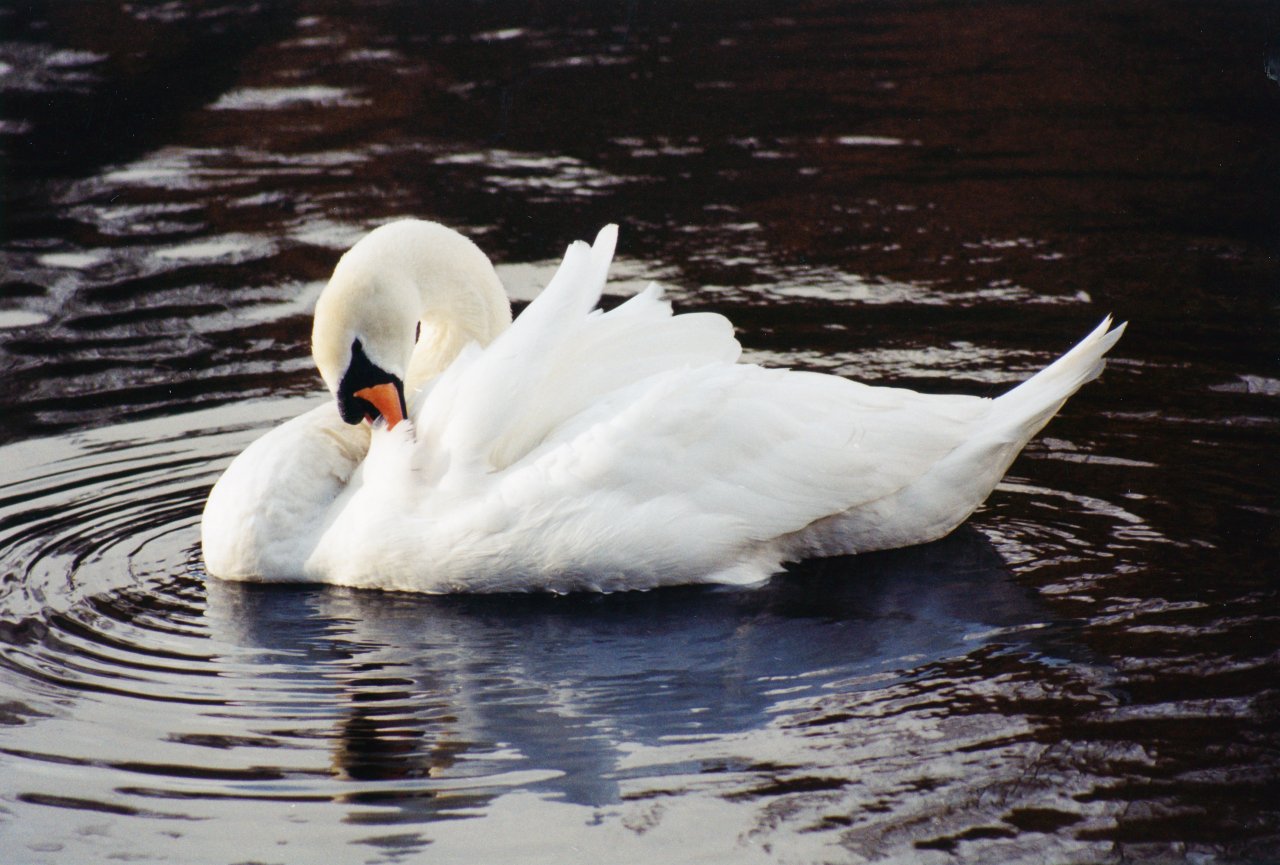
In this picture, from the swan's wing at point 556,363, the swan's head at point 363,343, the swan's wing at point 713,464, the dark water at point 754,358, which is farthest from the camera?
the swan's head at point 363,343

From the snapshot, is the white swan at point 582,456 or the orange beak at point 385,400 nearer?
the white swan at point 582,456

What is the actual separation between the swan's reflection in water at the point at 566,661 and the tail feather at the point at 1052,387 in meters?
0.53

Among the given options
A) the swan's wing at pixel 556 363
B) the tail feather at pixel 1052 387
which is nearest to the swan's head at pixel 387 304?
the swan's wing at pixel 556 363

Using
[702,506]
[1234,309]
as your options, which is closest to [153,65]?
[1234,309]

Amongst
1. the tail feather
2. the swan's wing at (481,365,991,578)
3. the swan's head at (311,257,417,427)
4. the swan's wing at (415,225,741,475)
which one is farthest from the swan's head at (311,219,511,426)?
the tail feather

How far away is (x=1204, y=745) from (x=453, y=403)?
291 centimetres

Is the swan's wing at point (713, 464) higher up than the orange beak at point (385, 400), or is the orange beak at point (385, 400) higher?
the orange beak at point (385, 400)

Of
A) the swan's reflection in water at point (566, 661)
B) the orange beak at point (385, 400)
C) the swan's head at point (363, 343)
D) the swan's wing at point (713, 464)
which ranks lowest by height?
the swan's reflection in water at point (566, 661)

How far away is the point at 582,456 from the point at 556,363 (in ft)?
1.59

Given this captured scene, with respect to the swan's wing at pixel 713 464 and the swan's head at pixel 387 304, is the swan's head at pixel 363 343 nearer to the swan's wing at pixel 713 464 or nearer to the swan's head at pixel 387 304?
the swan's head at pixel 387 304

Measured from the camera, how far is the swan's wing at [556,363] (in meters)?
6.55

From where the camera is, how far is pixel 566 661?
6109 mm

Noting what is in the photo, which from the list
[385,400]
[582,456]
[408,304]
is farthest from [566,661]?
[408,304]

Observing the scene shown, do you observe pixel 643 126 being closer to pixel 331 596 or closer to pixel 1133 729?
pixel 331 596
